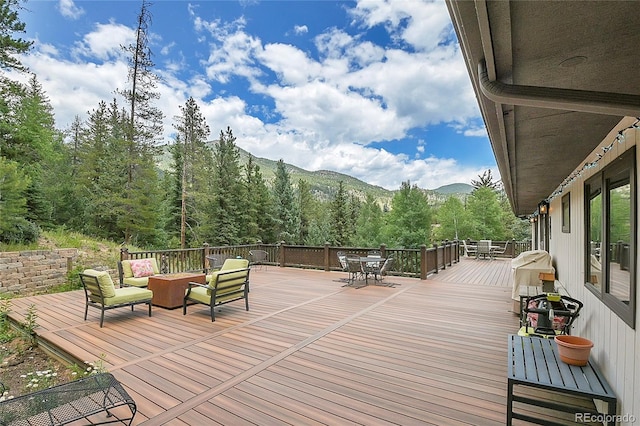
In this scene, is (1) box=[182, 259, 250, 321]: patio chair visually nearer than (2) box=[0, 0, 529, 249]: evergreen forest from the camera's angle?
Yes

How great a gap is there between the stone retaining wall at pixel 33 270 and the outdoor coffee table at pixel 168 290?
429 cm

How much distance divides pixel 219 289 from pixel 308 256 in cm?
573

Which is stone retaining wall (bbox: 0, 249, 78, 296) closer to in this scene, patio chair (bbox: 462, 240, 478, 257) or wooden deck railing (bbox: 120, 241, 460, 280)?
wooden deck railing (bbox: 120, 241, 460, 280)

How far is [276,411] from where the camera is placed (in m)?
2.41

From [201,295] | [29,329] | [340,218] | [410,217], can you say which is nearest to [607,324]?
[201,295]

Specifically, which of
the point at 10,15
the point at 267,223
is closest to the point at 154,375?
the point at 10,15

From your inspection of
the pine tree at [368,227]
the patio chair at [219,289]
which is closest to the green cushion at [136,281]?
the patio chair at [219,289]

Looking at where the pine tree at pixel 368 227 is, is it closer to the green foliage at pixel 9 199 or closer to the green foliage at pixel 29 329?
the green foliage at pixel 9 199

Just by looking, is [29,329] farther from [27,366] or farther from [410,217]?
[410,217]

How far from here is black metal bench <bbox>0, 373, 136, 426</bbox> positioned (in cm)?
200

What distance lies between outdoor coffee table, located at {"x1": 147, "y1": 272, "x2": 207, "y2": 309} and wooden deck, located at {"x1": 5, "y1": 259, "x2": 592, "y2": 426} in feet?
0.82

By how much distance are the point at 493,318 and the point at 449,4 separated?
5.06 m

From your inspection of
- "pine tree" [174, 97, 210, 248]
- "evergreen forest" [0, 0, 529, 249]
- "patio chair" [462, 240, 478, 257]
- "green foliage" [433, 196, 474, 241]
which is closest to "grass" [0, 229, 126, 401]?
"evergreen forest" [0, 0, 529, 249]

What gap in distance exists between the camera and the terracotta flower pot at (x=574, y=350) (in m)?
2.25
